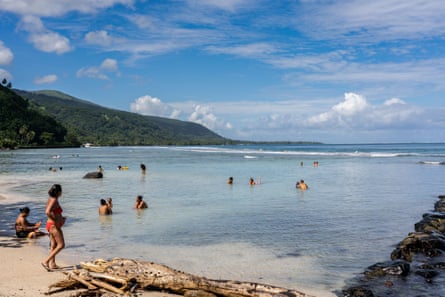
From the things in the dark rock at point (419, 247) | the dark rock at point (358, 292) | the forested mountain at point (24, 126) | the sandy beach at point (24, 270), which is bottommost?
the dark rock at point (358, 292)

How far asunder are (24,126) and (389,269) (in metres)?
149

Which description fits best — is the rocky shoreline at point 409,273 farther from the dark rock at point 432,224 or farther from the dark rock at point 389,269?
the dark rock at point 432,224

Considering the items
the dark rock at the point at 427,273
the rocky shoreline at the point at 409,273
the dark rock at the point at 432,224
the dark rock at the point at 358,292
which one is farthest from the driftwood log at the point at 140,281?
the dark rock at the point at 432,224

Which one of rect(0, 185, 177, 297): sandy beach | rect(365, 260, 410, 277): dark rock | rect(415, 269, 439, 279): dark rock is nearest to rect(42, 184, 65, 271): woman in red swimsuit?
rect(0, 185, 177, 297): sandy beach

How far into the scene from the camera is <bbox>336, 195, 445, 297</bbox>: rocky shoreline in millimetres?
8461

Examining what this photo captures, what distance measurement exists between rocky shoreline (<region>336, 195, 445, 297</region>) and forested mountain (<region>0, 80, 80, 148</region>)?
129008 mm

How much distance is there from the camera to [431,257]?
11.1 meters

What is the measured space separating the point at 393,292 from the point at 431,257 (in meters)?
3.36

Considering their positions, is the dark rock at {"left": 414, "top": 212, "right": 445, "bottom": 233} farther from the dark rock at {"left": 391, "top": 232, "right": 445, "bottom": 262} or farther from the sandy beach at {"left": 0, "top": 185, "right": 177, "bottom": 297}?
the sandy beach at {"left": 0, "top": 185, "right": 177, "bottom": 297}

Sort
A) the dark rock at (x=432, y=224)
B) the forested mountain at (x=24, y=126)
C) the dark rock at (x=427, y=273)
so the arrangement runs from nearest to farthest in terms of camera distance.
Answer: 1. the dark rock at (x=427, y=273)
2. the dark rock at (x=432, y=224)
3. the forested mountain at (x=24, y=126)

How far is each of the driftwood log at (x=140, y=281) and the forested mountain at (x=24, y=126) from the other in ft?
419

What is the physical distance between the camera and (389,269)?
379 inches

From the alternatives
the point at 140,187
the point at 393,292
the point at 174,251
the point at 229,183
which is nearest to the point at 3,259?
the point at 174,251

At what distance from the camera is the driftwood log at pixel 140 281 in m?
7.48
